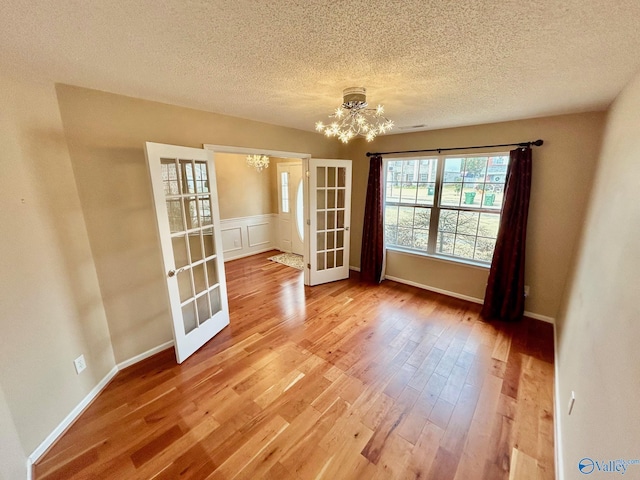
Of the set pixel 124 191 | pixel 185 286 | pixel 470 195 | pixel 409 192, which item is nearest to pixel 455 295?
Result: pixel 470 195

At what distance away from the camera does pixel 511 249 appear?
2906 millimetres

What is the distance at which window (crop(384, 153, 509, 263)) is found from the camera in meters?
3.17

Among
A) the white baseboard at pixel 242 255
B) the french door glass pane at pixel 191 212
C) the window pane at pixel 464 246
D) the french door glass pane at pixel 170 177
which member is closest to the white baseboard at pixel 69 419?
the french door glass pane at pixel 191 212

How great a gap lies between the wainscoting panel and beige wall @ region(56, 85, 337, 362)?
2.62 m

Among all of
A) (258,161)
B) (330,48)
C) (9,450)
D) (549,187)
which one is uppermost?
(330,48)

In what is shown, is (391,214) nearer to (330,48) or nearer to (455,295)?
(455,295)

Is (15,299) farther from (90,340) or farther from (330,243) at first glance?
(330,243)

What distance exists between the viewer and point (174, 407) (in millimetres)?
1864

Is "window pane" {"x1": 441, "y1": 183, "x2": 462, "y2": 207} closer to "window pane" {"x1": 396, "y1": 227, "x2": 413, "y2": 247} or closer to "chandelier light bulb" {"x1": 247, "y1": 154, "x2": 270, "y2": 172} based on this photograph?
"window pane" {"x1": 396, "y1": 227, "x2": 413, "y2": 247}

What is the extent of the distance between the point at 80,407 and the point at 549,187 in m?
4.61

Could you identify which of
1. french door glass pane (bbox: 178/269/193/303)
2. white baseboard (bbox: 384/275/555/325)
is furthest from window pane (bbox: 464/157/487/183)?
french door glass pane (bbox: 178/269/193/303)

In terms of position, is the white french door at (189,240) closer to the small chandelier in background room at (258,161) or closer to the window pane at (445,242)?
the small chandelier in background room at (258,161)

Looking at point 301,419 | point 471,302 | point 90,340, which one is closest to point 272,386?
point 301,419

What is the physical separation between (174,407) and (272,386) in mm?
713
